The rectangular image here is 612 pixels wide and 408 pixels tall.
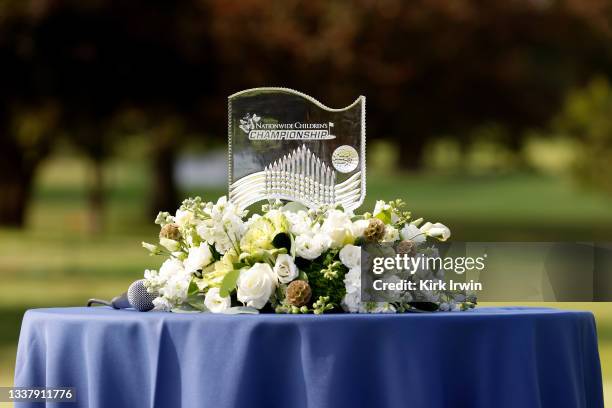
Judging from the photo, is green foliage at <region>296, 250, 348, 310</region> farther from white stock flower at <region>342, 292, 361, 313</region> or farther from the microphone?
the microphone

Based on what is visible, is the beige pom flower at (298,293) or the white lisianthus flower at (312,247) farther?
the white lisianthus flower at (312,247)

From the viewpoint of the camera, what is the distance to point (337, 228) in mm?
4102

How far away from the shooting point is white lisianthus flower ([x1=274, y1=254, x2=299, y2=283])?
4031 mm

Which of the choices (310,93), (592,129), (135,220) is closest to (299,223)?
(310,93)

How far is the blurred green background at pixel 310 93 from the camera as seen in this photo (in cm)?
2155

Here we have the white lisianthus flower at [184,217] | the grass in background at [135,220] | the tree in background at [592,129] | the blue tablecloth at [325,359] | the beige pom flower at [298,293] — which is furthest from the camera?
the tree in background at [592,129]

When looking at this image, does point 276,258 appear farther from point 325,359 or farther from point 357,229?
point 325,359

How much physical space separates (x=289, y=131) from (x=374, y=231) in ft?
1.91

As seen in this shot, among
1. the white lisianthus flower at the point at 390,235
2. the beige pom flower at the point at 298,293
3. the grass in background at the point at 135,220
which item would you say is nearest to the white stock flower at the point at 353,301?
the beige pom flower at the point at 298,293

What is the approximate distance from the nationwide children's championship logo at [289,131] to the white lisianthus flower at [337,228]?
1.43 feet

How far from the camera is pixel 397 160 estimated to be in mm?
27484

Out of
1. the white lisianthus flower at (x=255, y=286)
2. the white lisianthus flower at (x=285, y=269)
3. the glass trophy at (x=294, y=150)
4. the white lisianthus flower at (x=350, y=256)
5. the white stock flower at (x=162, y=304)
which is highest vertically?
the glass trophy at (x=294, y=150)

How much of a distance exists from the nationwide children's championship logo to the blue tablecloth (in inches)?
32.8

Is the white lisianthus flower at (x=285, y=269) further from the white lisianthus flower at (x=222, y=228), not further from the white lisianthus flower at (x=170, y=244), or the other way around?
the white lisianthus flower at (x=170, y=244)
